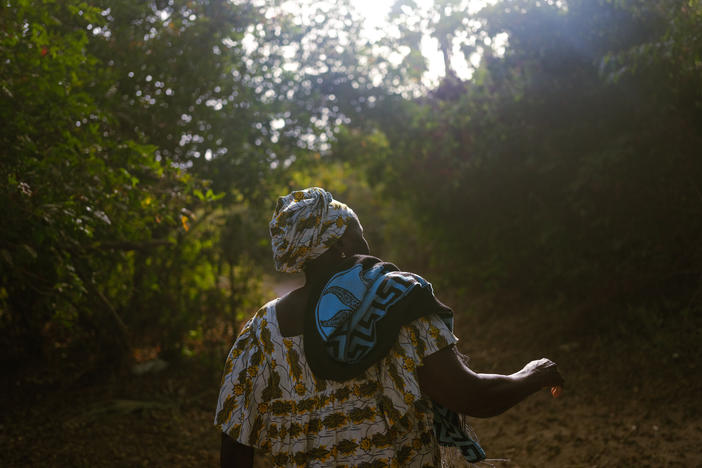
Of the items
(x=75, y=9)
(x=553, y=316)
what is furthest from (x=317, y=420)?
(x=553, y=316)

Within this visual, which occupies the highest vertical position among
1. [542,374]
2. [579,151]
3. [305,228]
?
[305,228]

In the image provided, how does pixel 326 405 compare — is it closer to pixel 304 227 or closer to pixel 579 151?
pixel 304 227

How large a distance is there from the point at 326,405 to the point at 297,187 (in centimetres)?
580

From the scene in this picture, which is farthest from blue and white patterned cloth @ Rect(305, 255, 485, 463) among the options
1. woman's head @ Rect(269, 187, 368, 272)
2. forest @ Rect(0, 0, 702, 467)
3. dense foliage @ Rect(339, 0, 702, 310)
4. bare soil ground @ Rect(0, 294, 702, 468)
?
dense foliage @ Rect(339, 0, 702, 310)

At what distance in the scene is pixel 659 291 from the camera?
6.09 m

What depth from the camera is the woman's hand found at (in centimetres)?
202

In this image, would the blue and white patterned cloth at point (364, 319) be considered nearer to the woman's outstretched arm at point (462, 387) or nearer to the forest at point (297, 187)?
the woman's outstretched arm at point (462, 387)

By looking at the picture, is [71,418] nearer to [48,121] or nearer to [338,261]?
[48,121]

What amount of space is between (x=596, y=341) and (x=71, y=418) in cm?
501

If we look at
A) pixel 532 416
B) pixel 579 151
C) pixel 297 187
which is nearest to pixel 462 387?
pixel 532 416

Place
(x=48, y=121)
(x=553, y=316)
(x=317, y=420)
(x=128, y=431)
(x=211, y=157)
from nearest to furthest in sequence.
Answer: (x=317, y=420), (x=48, y=121), (x=128, y=431), (x=211, y=157), (x=553, y=316)

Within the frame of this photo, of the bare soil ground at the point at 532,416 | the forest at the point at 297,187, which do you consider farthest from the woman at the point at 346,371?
the bare soil ground at the point at 532,416

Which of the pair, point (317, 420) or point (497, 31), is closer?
point (317, 420)

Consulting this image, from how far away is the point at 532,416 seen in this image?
5520mm
